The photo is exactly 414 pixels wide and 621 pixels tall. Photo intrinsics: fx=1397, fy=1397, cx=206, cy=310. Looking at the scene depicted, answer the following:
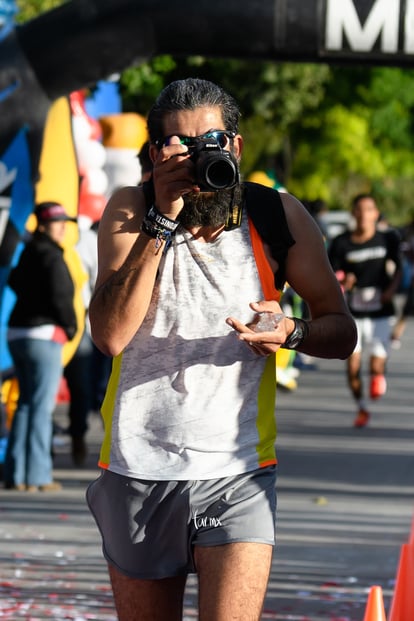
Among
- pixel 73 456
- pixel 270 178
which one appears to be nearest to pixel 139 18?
pixel 73 456

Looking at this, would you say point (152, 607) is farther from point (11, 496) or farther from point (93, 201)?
point (93, 201)

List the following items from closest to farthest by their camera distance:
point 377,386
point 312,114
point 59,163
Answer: point 59,163
point 377,386
point 312,114

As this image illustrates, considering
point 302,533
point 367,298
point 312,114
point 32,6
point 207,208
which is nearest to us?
point 207,208

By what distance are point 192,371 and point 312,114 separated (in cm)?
3704

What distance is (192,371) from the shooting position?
3439 mm

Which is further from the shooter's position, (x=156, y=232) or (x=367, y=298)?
(x=367, y=298)

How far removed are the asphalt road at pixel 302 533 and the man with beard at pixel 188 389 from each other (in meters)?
2.47

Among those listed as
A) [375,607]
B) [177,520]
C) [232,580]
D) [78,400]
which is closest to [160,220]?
[177,520]

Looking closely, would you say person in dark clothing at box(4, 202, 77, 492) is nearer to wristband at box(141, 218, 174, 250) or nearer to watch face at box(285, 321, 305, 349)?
watch face at box(285, 321, 305, 349)

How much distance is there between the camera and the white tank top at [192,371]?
3.43 metres

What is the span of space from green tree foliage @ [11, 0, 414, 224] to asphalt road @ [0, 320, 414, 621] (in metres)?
11.6

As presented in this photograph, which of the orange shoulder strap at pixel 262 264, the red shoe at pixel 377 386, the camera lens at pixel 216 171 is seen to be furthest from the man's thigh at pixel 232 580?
the red shoe at pixel 377 386

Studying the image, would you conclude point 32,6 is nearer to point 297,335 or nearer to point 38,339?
point 38,339

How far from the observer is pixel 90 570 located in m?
6.70
